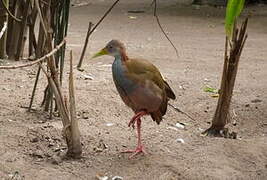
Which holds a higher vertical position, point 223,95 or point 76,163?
point 223,95

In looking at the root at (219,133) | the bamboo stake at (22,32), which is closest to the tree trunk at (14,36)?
the bamboo stake at (22,32)

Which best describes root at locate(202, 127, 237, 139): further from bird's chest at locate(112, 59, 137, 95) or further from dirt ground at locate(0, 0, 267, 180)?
bird's chest at locate(112, 59, 137, 95)

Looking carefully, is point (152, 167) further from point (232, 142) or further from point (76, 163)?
point (232, 142)

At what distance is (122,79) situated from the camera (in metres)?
3.29

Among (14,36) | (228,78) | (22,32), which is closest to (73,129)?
(228,78)

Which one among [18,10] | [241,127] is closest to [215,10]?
[18,10]

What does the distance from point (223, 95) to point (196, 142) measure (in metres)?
0.39

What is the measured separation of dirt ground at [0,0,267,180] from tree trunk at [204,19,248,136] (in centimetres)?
17

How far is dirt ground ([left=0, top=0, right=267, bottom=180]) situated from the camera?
Result: 3.30 metres

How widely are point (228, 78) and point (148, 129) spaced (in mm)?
690

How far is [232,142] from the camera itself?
12.5 ft

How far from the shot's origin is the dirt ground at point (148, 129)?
3.30 m

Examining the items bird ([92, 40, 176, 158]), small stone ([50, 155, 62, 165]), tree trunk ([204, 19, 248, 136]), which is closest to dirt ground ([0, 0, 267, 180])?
small stone ([50, 155, 62, 165])

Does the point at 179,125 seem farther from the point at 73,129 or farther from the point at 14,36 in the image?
the point at 14,36
